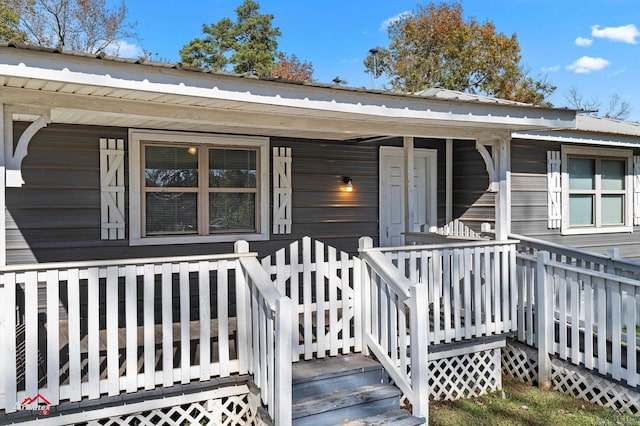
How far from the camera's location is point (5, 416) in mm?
2863

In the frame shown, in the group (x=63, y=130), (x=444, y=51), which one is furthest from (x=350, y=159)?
(x=444, y=51)

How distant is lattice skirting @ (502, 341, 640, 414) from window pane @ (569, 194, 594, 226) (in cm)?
327

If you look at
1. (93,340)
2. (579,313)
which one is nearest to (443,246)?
(579,313)

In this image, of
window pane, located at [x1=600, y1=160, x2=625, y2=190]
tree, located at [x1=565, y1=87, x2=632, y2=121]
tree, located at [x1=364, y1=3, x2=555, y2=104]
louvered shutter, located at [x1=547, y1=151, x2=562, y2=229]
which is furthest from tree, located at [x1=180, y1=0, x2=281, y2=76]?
louvered shutter, located at [x1=547, y1=151, x2=562, y2=229]

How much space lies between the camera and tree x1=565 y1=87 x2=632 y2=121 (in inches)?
1107

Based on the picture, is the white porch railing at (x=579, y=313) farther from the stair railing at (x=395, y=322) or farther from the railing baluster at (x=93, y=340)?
the railing baluster at (x=93, y=340)

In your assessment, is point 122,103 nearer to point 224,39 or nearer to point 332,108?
point 332,108

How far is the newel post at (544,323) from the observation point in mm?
4590

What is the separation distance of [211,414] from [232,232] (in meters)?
2.53

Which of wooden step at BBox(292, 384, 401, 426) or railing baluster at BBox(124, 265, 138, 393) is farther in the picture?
wooden step at BBox(292, 384, 401, 426)

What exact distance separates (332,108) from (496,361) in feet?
9.95

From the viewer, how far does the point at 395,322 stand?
12.2 feet

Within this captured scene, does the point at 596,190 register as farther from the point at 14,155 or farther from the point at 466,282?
the point at 14,155

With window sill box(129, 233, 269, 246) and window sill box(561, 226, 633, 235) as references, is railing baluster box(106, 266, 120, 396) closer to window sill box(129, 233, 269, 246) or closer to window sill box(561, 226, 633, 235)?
window sill box(129, 233, 269, 246)
